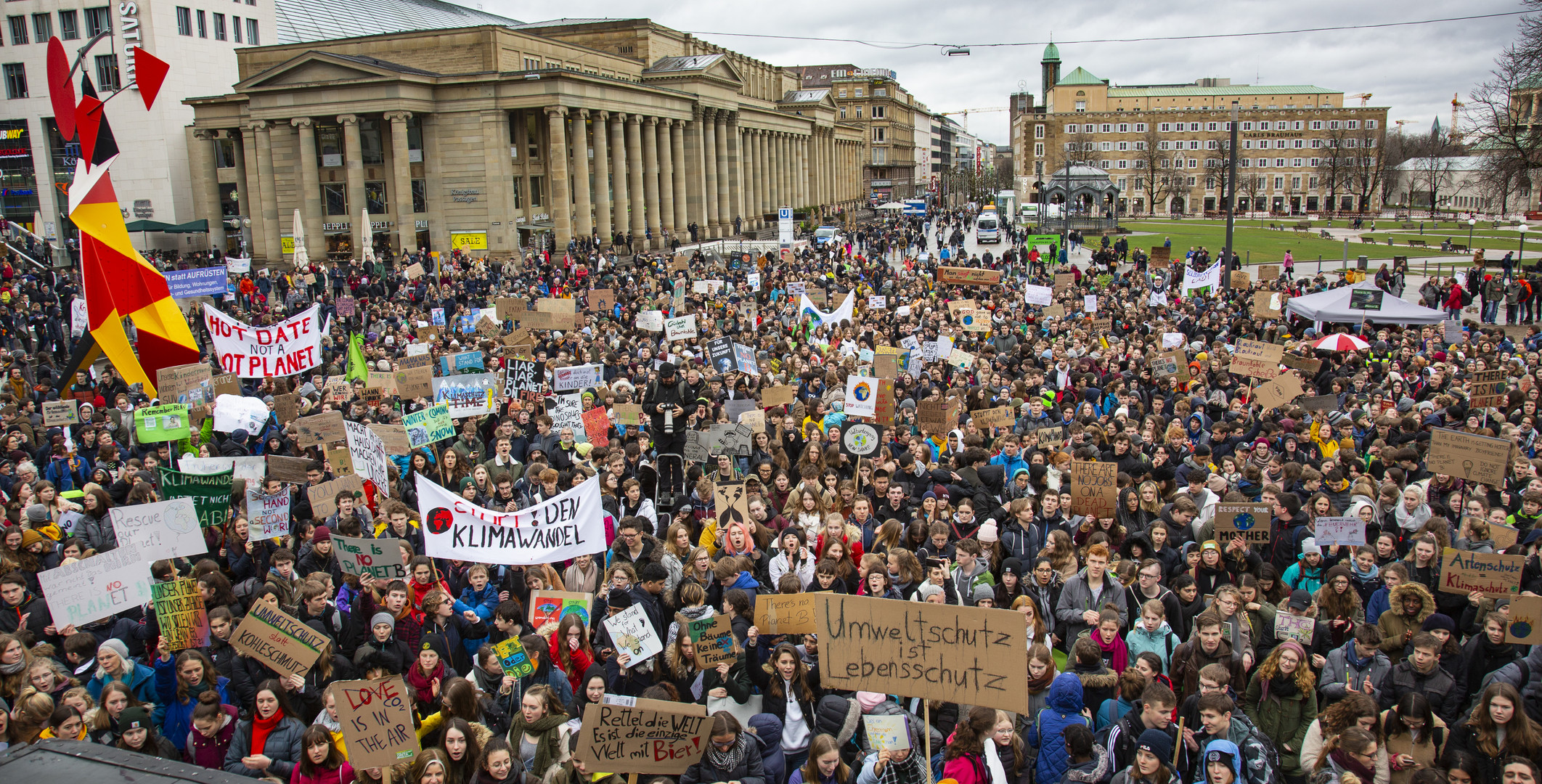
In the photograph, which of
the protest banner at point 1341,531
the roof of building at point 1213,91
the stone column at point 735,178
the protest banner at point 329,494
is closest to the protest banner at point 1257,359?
the protest banner at point 1341,531

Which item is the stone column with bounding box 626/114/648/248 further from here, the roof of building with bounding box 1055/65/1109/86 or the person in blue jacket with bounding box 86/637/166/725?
the roof of building with bounding box 1055/65/1109/86

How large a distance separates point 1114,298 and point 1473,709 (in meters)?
22.2

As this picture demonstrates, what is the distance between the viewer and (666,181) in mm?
62906

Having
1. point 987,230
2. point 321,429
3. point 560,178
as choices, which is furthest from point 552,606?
point 987,230

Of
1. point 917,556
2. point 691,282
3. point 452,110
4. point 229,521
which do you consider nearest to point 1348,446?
point 917,556

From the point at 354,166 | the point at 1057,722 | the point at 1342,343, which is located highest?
the point at 354,166

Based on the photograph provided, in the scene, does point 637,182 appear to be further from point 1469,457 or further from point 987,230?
point 1469,457

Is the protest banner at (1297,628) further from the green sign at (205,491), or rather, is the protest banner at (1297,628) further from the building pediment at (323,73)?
the building pediment at (323,73)

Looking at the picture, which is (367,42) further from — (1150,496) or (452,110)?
(1150,496)

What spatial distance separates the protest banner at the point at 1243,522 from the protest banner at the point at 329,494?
8.35 m

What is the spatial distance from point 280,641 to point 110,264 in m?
10.6

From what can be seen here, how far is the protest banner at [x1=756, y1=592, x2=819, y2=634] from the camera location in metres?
7.29

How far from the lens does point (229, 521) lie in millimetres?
10727

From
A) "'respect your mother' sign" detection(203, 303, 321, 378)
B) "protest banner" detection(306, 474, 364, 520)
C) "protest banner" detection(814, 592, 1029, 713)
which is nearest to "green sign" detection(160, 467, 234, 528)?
"protest banner" detection(306, 474, 364, 520)
